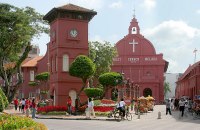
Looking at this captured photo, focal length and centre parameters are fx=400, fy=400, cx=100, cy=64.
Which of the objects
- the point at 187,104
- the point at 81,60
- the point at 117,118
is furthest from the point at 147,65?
the point at 117,118

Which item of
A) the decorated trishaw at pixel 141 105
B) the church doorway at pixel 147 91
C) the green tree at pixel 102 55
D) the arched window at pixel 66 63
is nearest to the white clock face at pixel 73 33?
the arched window at pixel 66 63

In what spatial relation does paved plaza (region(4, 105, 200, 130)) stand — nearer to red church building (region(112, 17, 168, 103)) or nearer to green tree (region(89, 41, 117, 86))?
green tree (region(89, 41, 117, 86))

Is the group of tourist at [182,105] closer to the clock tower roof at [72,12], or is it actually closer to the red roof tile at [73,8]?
the clock tower roof at [72,12]

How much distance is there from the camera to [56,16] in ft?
130

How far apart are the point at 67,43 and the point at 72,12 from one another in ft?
10.1

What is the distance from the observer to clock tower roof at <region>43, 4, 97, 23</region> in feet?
127

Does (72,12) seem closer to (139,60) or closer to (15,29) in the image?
(15,29)

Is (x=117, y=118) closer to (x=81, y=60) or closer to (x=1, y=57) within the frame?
(x=81, y=60)

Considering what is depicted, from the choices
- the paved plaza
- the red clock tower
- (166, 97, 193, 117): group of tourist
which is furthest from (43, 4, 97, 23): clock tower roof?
the paved plaza

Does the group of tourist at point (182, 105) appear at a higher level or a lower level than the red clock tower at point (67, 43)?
lower

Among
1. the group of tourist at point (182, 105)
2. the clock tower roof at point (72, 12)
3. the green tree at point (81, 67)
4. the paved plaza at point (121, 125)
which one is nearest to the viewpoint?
the paved plaza at point (121, 125)

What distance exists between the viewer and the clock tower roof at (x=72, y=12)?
3885 cm

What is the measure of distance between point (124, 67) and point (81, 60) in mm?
39151

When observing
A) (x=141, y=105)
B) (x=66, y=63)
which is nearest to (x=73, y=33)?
(x=66, y=63)
